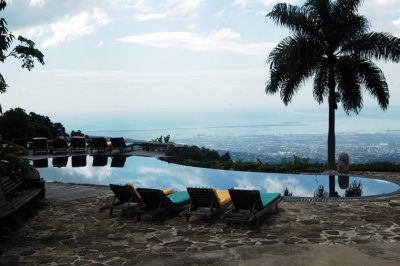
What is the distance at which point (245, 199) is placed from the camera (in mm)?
7309

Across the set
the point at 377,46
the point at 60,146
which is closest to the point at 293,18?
the point at 377,46

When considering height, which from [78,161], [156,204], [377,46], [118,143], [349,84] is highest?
[377,46]

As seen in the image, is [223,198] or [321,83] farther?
[321,83]

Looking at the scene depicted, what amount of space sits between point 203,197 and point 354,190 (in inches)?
182

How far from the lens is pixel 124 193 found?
26.9 feet

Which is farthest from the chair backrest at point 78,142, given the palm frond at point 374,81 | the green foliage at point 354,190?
the green foliage at point 354,190

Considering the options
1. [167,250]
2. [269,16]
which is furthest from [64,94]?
[167,250]

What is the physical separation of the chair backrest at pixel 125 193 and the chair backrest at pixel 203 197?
1208 millimetres

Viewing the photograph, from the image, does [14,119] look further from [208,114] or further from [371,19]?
[208,114]

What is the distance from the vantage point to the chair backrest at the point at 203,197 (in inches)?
293

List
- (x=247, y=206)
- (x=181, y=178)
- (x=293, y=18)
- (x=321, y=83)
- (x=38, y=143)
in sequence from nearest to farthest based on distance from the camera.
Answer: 1. (x=247, y=206)
2. (x=181, y=178)
3. (x=293, y=18)
4. (x=321, y=83)
5. (x=38, y=143)

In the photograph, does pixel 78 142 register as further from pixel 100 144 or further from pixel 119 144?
pixel 119 144

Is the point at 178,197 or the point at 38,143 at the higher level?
the point at 38,143

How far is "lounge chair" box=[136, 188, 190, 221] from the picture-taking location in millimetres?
7641
